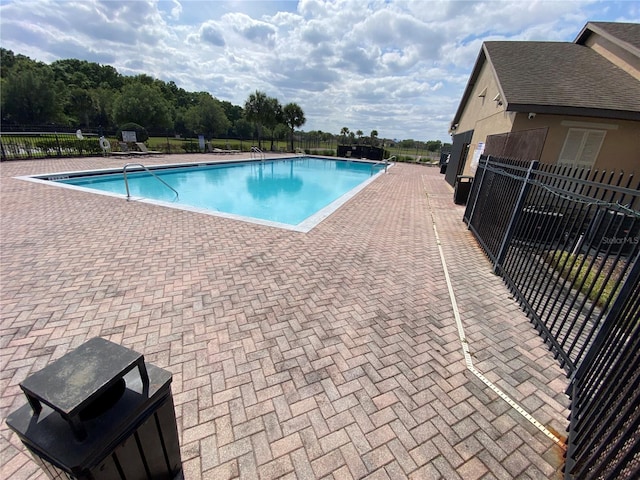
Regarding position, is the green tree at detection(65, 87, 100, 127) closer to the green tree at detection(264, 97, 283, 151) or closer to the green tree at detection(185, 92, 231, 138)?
the green tree at detection(185, 92, 231, 138)

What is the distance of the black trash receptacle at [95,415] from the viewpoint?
3.76 ft

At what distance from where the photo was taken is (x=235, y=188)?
1577cm

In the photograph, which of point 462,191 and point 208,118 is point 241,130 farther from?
point 462,191

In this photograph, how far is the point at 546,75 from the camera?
419 inches

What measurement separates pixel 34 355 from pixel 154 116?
4480cm

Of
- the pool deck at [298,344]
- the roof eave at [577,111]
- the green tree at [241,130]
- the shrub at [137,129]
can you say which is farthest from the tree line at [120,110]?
the pool deck at [298,344]

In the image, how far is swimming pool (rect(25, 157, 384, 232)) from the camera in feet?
35.4

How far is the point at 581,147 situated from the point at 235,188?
14915mm

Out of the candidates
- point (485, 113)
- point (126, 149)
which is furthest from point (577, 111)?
point (126, 149)

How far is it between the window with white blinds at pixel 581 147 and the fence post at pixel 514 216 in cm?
715

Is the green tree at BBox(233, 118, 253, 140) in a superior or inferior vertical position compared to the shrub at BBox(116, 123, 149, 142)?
superior

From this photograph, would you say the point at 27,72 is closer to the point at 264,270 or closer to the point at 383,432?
the point at 264,270

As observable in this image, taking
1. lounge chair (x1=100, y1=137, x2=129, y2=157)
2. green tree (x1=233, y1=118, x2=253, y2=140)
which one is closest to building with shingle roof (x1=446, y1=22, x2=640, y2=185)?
lounge chair (x1=100, y1=137, x2=129, y2=157)

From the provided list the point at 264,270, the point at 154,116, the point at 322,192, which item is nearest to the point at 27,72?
the point at 154,116
